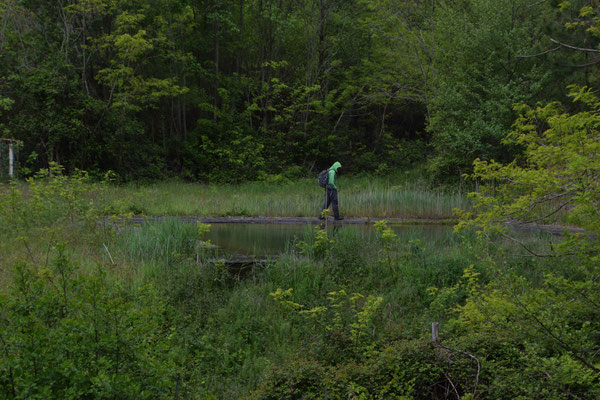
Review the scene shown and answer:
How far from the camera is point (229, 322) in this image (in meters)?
6.00

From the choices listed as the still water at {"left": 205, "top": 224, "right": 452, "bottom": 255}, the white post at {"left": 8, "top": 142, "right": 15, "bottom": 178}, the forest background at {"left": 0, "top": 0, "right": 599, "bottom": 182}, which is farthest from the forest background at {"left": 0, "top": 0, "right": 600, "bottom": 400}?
the white post at {"left": 8, "top": 142, "right": 15, "bottom": 178}

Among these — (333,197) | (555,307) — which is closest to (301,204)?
(333,197)

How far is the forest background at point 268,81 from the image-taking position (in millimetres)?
18438

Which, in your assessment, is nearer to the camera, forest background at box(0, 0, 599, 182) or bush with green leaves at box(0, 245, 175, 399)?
bush with green leaves at box(0, 245, 175, 399)

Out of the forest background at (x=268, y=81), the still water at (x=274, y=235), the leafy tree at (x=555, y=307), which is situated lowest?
the still water at (x=274, y=235)

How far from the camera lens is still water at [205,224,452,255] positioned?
932cm

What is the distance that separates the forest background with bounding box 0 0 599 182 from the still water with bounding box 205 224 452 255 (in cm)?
545

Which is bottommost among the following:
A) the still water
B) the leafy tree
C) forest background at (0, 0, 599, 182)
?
the still water

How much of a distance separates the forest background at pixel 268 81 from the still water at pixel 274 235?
5.45 m

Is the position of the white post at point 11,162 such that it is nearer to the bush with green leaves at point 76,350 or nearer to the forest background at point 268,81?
the forest background at point 268,81

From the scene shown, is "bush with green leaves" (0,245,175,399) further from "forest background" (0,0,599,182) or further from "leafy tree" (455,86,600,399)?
"forest background" (0,0,599,182)

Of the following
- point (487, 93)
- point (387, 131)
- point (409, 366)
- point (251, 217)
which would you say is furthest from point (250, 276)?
point (387, 131)

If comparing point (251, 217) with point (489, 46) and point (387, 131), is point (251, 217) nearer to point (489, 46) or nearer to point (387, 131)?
point (489, 46)

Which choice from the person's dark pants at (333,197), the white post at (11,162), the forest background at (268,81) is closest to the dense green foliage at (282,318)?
the person's dark pants at (333,197)
